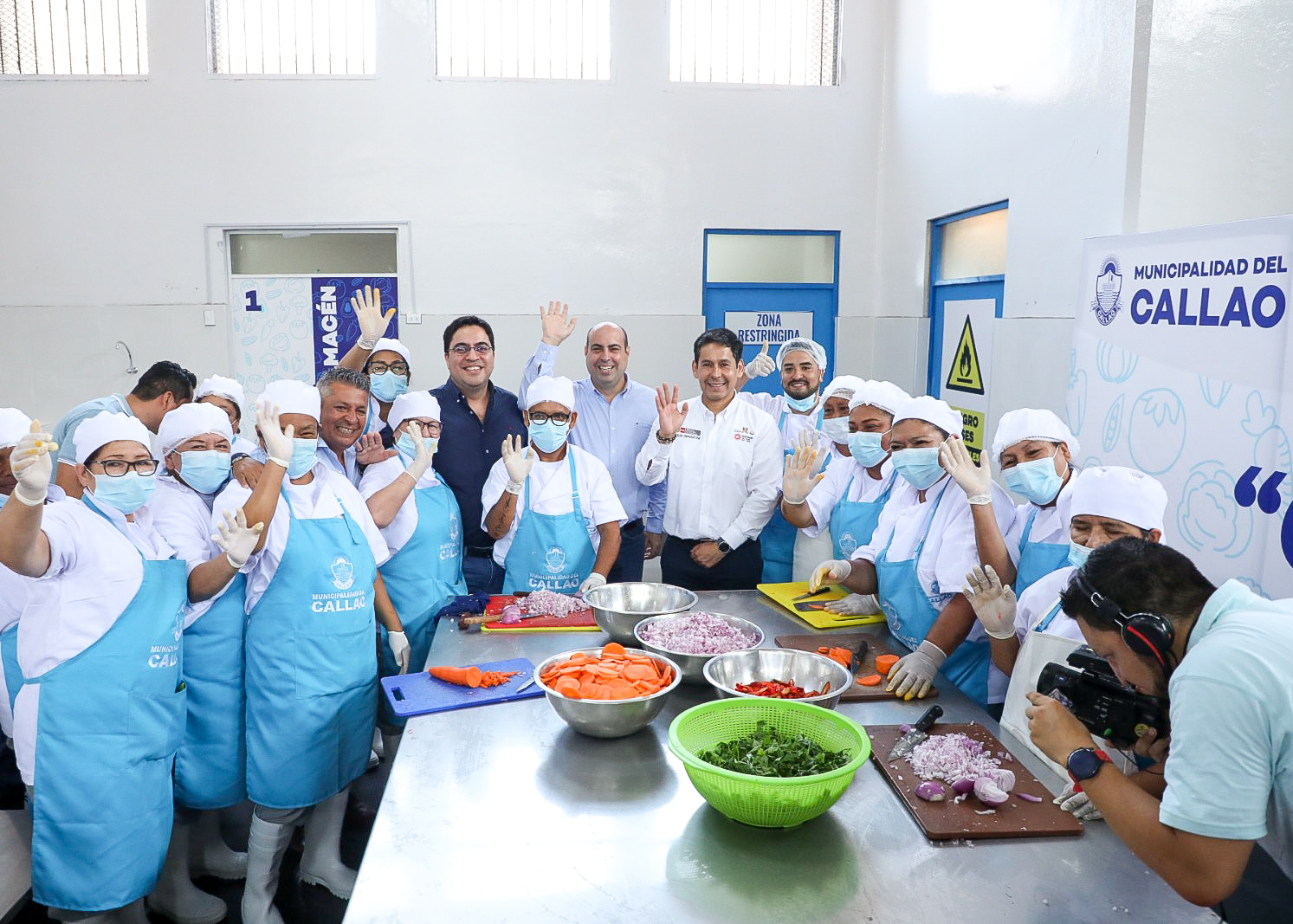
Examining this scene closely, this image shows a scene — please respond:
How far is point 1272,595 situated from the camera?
9.09 feet

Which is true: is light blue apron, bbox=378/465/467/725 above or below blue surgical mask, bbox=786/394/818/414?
below

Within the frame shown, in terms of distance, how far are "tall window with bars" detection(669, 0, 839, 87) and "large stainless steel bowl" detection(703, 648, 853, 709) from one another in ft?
18.3

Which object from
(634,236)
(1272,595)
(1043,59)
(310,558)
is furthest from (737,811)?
(634,236)

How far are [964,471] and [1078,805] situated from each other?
1005 mm

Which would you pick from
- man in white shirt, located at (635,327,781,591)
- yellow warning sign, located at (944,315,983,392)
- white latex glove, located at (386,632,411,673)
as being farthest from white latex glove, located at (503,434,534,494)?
yellow warning sign, located at (944,315,983,392)

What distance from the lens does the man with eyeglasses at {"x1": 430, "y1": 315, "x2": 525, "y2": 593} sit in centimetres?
384

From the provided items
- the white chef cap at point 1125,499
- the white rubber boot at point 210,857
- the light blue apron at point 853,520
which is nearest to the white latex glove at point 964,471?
the white chef cap at point 1125,499

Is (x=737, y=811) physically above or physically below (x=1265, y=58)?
below

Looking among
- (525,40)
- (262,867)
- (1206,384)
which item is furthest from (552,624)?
(525,40)

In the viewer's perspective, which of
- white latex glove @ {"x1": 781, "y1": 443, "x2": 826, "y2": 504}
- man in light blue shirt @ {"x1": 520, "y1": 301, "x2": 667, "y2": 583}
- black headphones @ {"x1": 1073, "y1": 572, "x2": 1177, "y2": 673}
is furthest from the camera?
man in light blue shirt @ {"x1": 520, "y1": 301, "x2": 667, "y2": 583}

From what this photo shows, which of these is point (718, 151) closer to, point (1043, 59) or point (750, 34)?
point (750, 34)

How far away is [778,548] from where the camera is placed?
→ 13.3ft

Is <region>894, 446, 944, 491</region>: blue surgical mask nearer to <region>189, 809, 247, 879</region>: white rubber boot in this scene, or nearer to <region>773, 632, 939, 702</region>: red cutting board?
<region>773, 632, 939, 702</region>: red cutting board

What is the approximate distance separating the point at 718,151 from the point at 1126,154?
11.4 feet
